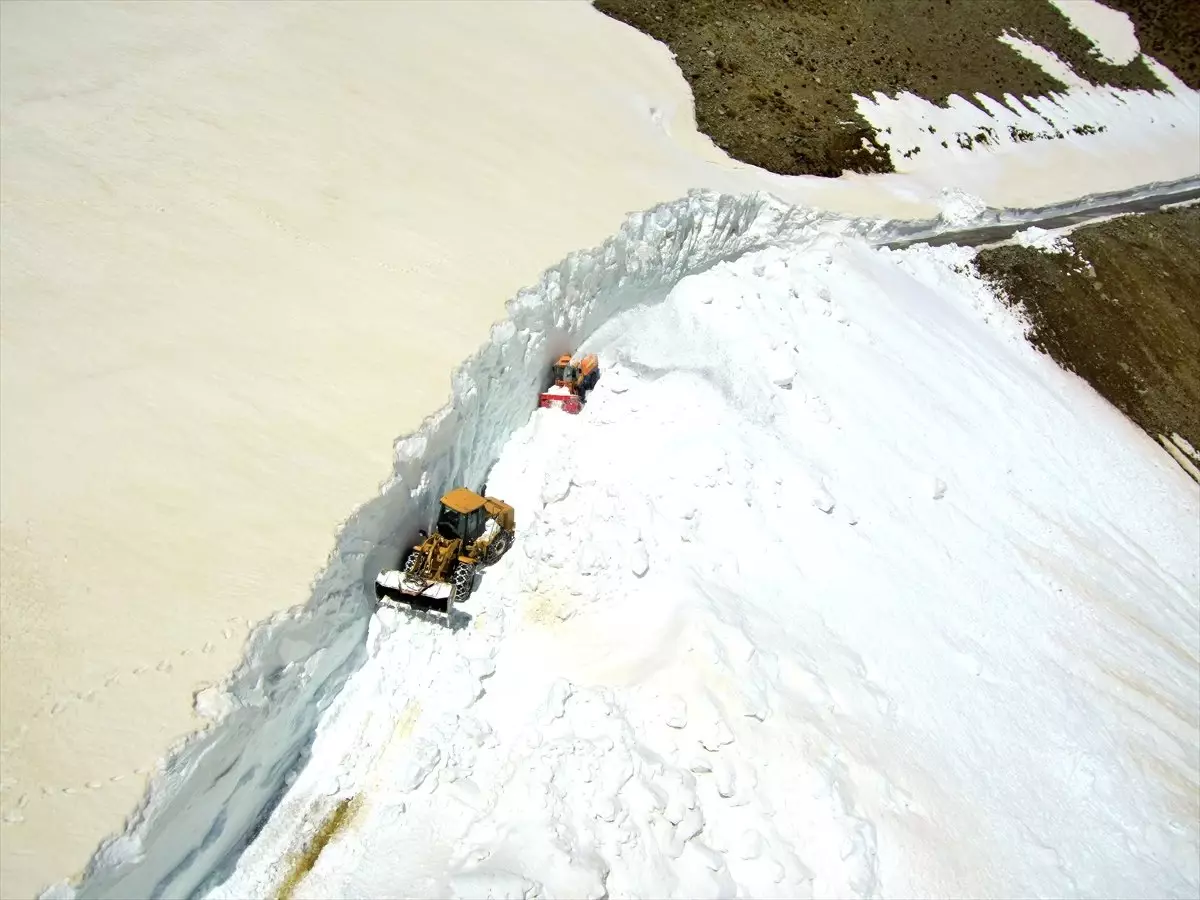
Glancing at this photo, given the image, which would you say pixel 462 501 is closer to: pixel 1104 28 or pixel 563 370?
pixel 563 370

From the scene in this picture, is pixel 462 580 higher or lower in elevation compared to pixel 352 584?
higher

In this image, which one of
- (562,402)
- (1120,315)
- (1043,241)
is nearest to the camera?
(562,402)

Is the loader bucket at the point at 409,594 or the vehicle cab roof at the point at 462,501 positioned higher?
the vehicle cab roof at the point at 462,501

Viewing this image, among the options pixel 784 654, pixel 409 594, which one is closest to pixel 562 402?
pixel 409 594

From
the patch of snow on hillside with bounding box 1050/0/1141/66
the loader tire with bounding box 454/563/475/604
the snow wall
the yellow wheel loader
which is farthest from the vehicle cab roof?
the patch of snow on hillside with bounding box 1050/0/1141/66

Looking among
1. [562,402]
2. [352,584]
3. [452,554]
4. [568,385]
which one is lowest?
[352,584]

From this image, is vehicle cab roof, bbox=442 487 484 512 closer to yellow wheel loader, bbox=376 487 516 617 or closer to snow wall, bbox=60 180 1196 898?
yellow wheel loader, bbox=376 487 516 617

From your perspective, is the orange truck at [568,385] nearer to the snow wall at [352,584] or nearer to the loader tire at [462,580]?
the snow wall at [352,584]

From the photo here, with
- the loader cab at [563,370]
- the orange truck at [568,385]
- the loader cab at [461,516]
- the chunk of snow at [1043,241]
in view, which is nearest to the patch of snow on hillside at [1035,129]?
the chunk of snow at [1043,241]
